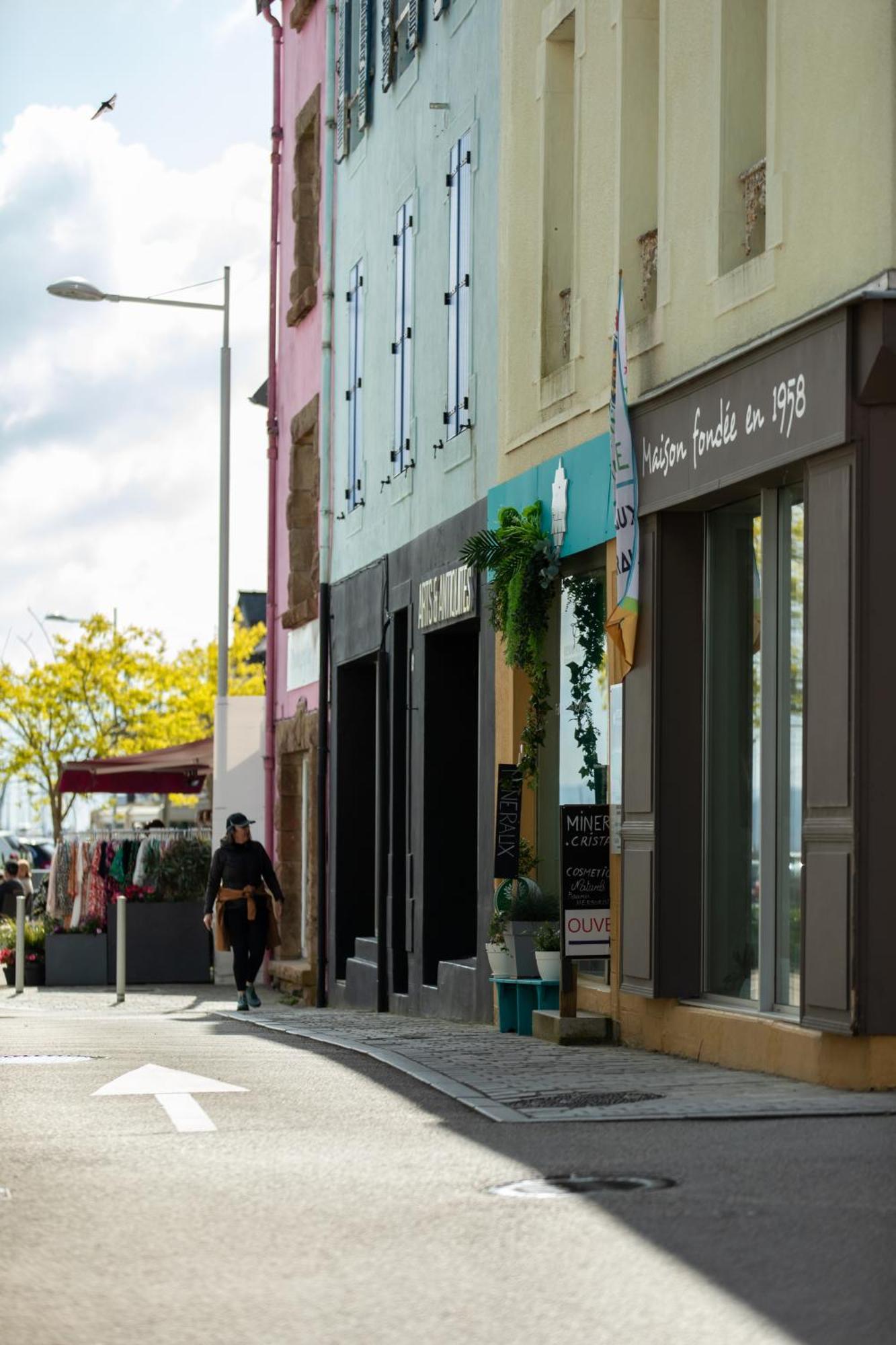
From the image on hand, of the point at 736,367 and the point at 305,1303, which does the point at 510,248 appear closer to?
the point at 736,367

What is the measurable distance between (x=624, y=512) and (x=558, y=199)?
3553mm

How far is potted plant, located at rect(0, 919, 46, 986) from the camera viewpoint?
27.6 meters

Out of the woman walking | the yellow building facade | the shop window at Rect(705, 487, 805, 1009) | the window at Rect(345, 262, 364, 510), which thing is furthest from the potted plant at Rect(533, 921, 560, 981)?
the window at Rect(345, 262, 364, 510)

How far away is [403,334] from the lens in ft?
66.5

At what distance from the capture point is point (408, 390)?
20.0m

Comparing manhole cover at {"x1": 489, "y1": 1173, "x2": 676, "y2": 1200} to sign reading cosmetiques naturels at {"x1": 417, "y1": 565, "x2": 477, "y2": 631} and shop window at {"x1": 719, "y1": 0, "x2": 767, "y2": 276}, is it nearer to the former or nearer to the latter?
shop window at {"x1": 719, "y1": 0, "x2": 767, "y2": 276}

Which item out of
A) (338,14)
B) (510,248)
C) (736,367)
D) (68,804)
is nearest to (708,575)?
(736,367)

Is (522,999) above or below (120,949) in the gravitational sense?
above

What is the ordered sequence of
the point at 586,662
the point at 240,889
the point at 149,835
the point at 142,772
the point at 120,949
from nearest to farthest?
the point at 586,662
the point at 240,889
the point at 120,949
the point at 149,835
the point at 142,772

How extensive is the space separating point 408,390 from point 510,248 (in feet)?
12.0

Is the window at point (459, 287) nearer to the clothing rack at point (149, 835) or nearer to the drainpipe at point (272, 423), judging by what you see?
the drainpipe at point (272, 423)

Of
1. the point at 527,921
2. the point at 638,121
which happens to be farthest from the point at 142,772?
the point at 638,121

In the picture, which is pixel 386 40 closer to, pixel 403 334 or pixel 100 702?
pixel 403 334

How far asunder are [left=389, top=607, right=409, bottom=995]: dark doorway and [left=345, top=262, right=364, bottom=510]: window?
269 cm
